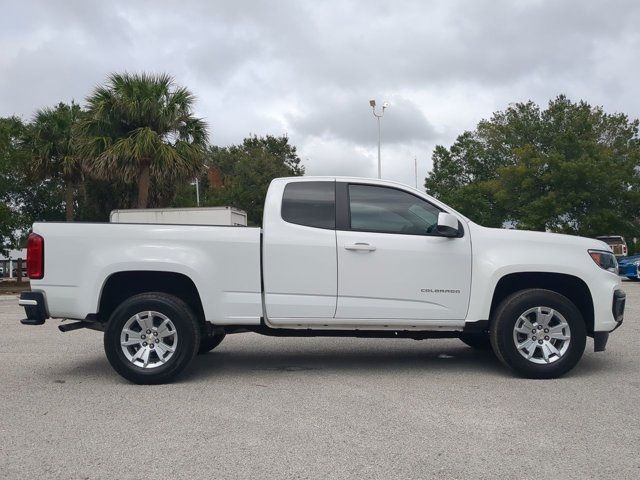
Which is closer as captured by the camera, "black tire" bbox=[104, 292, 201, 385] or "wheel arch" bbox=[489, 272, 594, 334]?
"black tire" bbox=[104, 292, 201, 385]

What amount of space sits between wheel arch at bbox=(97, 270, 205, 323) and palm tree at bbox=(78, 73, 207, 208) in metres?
15.6

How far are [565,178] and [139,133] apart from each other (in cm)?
1942

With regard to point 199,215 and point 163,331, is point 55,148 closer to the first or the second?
point 199,215

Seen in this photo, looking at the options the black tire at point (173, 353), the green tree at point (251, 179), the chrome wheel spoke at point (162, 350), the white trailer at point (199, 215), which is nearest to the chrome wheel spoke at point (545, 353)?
the black tire at point (173, 353)

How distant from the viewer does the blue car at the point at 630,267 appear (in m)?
23.0

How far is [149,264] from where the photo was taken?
6.14 meters

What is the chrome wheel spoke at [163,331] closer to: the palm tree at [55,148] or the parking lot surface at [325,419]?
the parking lot surface at [325,419]

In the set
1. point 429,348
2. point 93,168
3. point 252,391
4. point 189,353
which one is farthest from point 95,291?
point 93,168

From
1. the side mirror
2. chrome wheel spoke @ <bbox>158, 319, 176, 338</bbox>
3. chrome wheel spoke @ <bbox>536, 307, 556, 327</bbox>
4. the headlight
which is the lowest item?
chrome wheel spoke @ <bbox>158, 319, 176, 338</bbox>

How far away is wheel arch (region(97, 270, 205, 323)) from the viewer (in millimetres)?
6383

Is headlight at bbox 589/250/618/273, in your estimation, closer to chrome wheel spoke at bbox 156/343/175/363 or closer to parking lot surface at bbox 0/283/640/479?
parking lot surface at bbox 0/283/640/479

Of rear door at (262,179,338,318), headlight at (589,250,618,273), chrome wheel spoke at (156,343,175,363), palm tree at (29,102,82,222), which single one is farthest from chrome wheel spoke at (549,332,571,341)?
palm tree at (29,102,82,222)

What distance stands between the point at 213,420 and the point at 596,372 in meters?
3.95

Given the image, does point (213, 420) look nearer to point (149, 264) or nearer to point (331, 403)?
point (331, 403)
